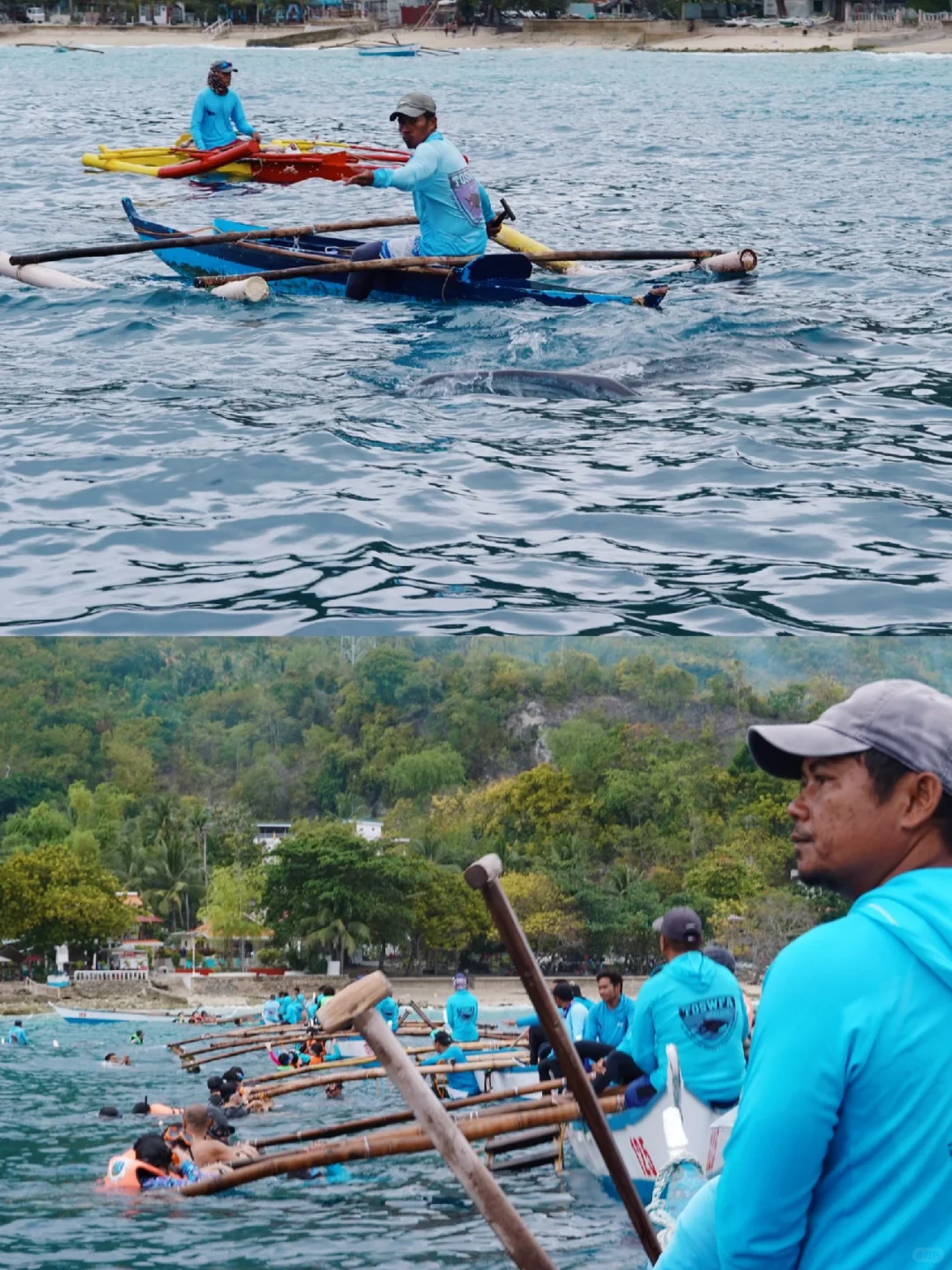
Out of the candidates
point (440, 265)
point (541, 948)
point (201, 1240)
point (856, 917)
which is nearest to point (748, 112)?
point (541, 948)

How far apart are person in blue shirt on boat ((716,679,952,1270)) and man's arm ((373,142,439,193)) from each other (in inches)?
456

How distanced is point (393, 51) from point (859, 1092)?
9880cm

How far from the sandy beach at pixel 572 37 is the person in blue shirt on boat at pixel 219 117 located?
67057 millimetres

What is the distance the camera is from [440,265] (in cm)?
1367

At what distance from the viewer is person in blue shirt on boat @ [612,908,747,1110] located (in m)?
5.90

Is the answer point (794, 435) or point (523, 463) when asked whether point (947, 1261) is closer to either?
point (523, 463)

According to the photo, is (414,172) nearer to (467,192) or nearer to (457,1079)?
(467,192)

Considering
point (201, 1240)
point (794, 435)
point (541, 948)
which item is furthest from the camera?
point (541, 948)

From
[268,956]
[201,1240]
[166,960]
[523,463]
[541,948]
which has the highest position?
[523,463]

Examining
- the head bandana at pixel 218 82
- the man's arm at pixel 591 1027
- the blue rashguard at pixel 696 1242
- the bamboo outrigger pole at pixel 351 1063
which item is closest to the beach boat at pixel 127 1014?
the head bandana at pixel 218 82

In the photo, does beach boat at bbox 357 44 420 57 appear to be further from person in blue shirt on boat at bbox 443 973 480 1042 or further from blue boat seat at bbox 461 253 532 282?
person in blue shirt on boat at bbox 443 973 480 1042

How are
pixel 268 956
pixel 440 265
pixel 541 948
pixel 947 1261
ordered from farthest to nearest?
pixel 268 956
pixel 541 948
pixel 440 265
pixel 947 1261

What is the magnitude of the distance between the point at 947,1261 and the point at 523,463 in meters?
8.58

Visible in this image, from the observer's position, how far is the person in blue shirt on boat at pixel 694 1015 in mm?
5898
